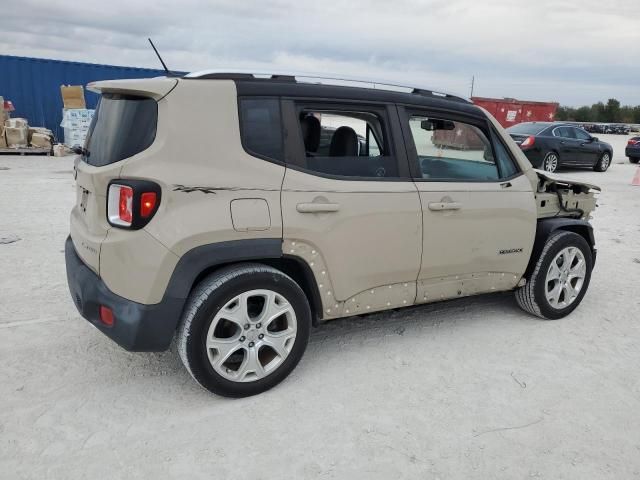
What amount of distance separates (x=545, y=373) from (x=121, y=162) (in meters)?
2.80

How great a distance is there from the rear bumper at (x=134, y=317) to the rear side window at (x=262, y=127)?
0.91 m

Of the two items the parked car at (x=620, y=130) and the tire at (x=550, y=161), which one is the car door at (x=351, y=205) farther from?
the parked car at (x=620, y=130)

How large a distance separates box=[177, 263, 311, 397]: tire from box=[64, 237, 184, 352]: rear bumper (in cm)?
10

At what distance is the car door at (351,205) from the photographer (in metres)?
2.97

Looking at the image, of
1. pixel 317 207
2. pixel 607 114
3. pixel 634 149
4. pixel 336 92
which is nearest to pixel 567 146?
pixel 634 149

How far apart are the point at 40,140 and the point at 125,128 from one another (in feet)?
44.4

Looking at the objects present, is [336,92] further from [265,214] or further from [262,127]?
[265,214]

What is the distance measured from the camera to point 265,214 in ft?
9.23

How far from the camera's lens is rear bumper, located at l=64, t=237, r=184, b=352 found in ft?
8.65

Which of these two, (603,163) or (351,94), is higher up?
(351,94)

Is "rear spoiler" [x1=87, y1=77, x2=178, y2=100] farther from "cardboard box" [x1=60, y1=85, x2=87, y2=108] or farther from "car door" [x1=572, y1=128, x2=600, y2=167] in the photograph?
"car door" [x1=572, y1=128, x2=600, y2=167]

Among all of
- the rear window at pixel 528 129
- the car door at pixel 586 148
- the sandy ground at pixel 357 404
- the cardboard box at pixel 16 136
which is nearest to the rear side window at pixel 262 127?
the sandy ground at pixel 357 404

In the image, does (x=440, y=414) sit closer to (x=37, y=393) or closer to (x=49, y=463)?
(x=49, y=463)

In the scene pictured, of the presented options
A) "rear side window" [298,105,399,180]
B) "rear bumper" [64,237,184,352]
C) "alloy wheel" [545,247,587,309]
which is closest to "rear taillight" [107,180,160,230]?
"rear bumper" [64,237,184,352]
